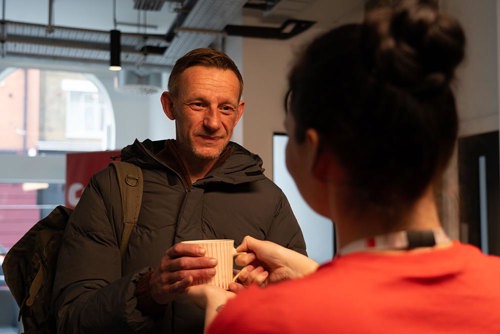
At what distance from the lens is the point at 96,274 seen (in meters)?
1.54

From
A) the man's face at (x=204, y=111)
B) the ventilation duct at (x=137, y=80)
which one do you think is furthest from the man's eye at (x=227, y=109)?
the ventilation duct at (x=137, y=80)

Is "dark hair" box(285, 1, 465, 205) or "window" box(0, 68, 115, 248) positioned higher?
"window" box(0, 68, 115, 248)

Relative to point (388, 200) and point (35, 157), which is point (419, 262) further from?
point (35, 157)

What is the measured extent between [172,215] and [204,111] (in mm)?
340

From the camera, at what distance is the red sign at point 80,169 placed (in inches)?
244

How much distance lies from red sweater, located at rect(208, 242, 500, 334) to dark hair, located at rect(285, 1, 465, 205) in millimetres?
101

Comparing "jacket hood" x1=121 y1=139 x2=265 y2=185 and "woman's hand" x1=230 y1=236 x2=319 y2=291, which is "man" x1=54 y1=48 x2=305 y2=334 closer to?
"jacket hood" x1=121 y1=139 x2=265 y2=185

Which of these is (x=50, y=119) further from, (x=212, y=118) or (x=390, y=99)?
(x=390, y=99)

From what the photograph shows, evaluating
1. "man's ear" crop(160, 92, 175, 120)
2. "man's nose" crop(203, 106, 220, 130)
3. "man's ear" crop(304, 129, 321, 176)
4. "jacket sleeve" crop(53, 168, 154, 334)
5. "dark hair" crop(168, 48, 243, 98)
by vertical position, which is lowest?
"jacket sleeve" crop(53, 168, 154, 334)

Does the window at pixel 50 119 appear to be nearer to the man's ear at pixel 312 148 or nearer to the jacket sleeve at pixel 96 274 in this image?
the jacket sleeve at pixel 96 274

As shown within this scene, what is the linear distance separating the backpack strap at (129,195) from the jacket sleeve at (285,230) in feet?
1.37

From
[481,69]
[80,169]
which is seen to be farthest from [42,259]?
[80,169]

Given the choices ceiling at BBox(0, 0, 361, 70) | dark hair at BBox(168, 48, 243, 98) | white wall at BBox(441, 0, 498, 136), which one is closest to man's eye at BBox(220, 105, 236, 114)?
dark hair at BBox(168, 48, 243, 98)

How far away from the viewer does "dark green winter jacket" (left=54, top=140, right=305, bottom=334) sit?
1.47 m
